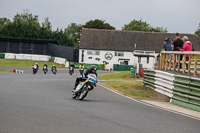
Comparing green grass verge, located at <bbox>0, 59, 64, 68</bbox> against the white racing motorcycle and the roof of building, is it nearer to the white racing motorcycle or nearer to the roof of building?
the roof of building

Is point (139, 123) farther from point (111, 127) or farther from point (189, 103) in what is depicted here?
point (189, 103)

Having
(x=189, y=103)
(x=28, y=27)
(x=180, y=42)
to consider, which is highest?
(x=28, y=27)

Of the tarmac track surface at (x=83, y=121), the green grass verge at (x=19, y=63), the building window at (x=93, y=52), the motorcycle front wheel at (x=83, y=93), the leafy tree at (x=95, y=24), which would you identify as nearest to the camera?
the tarmac track surface at (x=83, y=121)

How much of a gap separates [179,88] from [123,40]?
68121mm

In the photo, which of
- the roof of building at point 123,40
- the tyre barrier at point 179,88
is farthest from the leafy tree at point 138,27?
the tyre barrier at point 179,88

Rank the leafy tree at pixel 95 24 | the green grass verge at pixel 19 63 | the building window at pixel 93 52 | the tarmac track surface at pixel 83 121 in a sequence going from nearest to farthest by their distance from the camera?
the tarmac track surface at pixel 83 121 → the green grass verge at pixel 19 63 → the building window at pixel 93 52 → the leafy tree at pixel 95 24

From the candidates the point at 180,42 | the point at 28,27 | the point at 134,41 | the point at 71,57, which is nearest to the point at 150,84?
the point at 180,42

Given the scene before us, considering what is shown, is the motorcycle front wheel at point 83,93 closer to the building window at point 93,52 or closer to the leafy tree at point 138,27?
the building window at point 93,52

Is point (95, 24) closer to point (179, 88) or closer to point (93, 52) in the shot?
point (93, 52)

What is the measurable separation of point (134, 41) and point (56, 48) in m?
16.0

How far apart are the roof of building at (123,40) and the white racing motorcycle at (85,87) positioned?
2627 inches

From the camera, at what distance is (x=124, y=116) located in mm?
10977

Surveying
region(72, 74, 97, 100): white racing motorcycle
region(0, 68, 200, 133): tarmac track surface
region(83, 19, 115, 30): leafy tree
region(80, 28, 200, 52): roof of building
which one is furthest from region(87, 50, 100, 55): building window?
region(0, 68, 200, 133): tarmac track surface

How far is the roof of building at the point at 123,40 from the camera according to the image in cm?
8256
